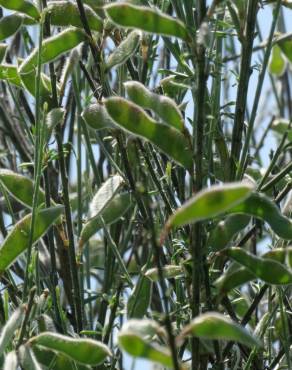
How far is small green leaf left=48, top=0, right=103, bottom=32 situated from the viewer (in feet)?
4.54

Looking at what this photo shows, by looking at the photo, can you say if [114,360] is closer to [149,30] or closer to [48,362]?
[48,362]

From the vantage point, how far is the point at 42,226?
124 centimetres

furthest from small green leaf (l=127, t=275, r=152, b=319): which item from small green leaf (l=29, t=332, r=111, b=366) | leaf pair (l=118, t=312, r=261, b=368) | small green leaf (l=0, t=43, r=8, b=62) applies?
small green leaf (l=0, t=43, r=8, b=62)

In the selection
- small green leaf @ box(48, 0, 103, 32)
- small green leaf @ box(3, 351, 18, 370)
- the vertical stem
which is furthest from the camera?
small green leaf @ box(48, 0, 103, 32)

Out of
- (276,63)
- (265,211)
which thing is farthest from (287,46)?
(265,211)

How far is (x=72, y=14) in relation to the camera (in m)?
1.39

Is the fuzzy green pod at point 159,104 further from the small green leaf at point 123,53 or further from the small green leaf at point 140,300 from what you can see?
the small green leaf at point 140,300

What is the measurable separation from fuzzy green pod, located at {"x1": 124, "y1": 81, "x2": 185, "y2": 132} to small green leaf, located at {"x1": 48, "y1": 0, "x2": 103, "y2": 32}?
0.67 feet

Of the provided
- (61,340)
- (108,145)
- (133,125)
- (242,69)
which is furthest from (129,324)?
(108,145)

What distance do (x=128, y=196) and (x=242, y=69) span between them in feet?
0.72

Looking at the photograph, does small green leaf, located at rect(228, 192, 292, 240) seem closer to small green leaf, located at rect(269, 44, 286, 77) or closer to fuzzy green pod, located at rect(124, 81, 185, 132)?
fuzzy green pod, located at rect(124, 81, 185, 132)

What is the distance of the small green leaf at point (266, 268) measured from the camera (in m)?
1.15

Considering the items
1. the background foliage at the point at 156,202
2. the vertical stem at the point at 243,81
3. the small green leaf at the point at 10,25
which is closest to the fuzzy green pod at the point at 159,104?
the background foliage at the point at 156,202

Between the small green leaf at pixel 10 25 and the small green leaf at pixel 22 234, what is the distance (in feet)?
0.92
